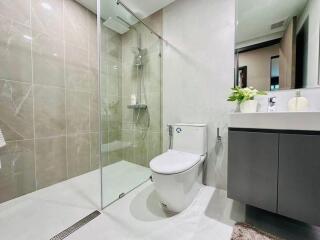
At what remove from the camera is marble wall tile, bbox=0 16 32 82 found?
1394mm

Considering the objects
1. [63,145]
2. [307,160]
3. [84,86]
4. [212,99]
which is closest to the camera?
[307,160]

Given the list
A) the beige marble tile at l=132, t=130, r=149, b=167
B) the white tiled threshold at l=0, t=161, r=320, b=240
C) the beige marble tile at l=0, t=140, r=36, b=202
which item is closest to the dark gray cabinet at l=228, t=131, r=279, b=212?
the white tiled threshold at l=0, t=161, r=320, b=240

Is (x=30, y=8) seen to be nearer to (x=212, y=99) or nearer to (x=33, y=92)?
(x=33, y=92)

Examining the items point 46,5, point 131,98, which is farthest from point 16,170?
point 46,5

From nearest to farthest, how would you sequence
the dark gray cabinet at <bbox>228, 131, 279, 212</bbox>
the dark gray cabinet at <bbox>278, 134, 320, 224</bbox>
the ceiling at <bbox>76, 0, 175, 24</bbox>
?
the dark gray cabinet at <bbox>278, 134, 320, 224</bbox> → the dark gray cabinet at <bbox>228, 131, 279, 212</bbox> → the ceiling at <bbox>76, 0, 175, 24</bbox>

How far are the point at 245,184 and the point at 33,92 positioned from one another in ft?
6.87

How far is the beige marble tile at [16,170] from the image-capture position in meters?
1.43

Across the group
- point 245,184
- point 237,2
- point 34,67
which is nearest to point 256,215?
point 245,184

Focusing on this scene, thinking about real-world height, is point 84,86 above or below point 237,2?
below

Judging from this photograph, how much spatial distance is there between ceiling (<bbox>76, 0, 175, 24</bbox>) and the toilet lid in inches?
57.1

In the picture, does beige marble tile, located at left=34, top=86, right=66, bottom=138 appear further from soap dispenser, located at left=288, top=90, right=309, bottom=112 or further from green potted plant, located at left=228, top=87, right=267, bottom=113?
soap dispenser, located at left=288, top=90, right=309, bottom=112

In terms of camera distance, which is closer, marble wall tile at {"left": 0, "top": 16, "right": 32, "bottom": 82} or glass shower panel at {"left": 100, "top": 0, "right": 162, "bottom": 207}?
marble wall tile at {"left": 0, "top": 16, "right": 32, "bottom": 82}

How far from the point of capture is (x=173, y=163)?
4.37ft

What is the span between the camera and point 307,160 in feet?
3.06
